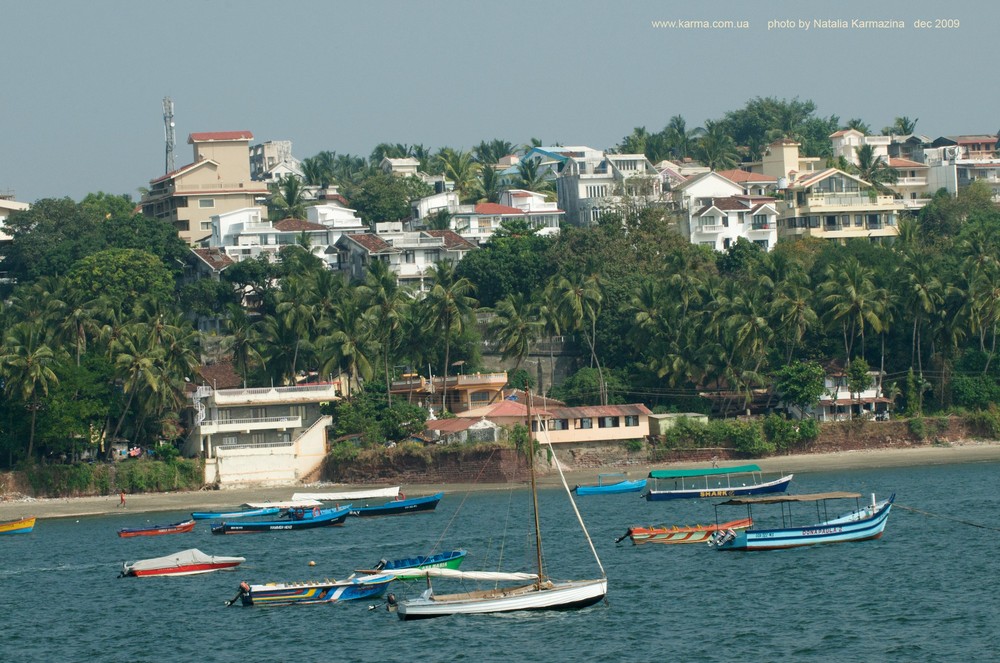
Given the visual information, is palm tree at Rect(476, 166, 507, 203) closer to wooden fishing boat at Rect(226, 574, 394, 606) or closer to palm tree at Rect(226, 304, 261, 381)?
palm tree at Rect(226, 304, 261, 381)

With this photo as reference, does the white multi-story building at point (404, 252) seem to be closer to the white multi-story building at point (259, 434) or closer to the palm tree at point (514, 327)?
the palm tree at point (514, 327)

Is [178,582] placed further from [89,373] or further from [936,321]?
[936,321]

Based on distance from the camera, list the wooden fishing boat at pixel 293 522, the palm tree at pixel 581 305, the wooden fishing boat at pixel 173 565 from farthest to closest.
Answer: the palm tree at pixel 581 305, the wooden fishing boat at pixel 293 522, the wooden fishing boat at pixel 173 565

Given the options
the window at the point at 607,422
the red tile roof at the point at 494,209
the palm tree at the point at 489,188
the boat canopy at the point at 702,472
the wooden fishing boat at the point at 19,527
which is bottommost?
the wooden fishing boat at the point at 19,527

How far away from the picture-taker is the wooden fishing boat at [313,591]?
6075cm

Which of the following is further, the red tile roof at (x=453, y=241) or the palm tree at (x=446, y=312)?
the red tile roof at (x=453, y=241)

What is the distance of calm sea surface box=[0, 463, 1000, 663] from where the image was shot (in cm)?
5262

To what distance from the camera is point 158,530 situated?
8294 cm

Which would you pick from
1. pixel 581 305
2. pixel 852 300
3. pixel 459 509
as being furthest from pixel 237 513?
pixel 852 300

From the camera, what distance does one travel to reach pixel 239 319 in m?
106

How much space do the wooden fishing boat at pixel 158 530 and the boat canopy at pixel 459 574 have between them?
24.8 m

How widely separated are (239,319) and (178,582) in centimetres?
3930

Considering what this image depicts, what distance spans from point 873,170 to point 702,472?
3157 inches

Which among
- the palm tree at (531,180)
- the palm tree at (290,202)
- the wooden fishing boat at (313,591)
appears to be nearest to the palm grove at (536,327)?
the palm tree at (290,202)
